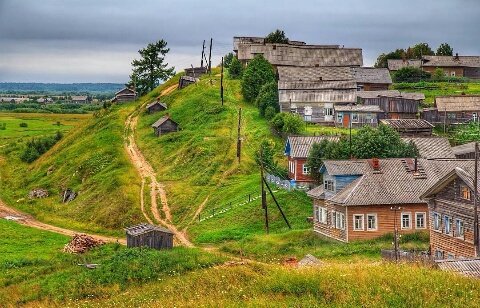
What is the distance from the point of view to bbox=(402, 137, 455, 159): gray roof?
175 ft

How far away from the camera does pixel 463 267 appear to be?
24.3 meters

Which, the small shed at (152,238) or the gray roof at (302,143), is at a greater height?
the gray roof at (302,143)

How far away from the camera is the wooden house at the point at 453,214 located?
110ft

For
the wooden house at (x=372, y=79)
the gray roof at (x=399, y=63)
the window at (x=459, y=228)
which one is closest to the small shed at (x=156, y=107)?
the wooden house at (x=372, y=79)

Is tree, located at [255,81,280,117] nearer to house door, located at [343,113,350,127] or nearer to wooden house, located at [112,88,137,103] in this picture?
house door, located at [343,113,350,127]

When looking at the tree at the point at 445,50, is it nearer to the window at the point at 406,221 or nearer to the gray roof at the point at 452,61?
the gray roof at the point at 452,61

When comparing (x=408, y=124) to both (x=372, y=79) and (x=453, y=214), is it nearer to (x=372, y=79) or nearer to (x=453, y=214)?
(x=372, y=79)

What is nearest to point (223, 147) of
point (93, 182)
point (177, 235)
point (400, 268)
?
point (93, 182)

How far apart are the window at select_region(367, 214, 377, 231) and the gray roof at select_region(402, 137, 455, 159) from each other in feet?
39.2

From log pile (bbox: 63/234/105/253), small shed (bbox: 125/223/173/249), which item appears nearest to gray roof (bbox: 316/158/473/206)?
small shed (bbox: 125/223/173/249)

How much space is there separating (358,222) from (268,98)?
1330 inches

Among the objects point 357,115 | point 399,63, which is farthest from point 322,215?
point 399,63

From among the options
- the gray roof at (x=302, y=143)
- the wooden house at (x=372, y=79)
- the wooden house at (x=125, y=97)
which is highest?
the wooden house at (x=372, y=79)

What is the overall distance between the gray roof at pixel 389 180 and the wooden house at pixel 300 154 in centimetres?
915
